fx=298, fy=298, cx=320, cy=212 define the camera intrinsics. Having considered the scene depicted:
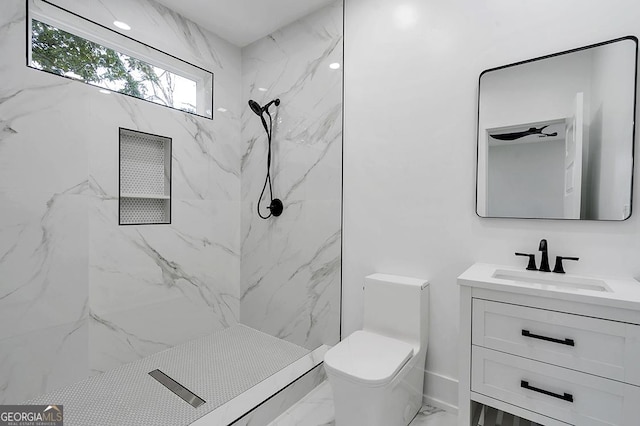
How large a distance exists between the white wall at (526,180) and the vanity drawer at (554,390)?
70cm

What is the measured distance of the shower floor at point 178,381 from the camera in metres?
1.56

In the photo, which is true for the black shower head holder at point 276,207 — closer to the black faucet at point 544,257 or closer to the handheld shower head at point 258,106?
the handheld shower head at point 258,106

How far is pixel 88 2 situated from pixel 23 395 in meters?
2.32

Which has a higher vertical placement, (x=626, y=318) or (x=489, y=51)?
(x=489, y=51)

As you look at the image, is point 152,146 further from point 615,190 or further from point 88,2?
point 615,190

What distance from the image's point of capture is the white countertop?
1.05 meters

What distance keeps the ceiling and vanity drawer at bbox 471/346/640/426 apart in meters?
2.46

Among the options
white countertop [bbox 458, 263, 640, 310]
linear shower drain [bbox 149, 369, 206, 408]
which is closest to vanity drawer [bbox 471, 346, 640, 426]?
white countertop [bbox 458, 263, 640, 310]

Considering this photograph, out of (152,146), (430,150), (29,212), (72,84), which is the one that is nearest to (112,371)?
(29,212)

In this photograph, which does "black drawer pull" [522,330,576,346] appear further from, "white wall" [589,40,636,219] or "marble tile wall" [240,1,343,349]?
"marble tile wall" [240,1,343,349]

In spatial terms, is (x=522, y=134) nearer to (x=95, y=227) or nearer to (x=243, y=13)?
(x=243, y=13)

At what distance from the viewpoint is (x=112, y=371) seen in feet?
6.41

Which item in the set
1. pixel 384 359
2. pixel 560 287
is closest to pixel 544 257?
pixel 560 287

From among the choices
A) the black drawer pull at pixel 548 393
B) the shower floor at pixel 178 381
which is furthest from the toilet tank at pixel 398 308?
the shower floor at pixel 178 381
